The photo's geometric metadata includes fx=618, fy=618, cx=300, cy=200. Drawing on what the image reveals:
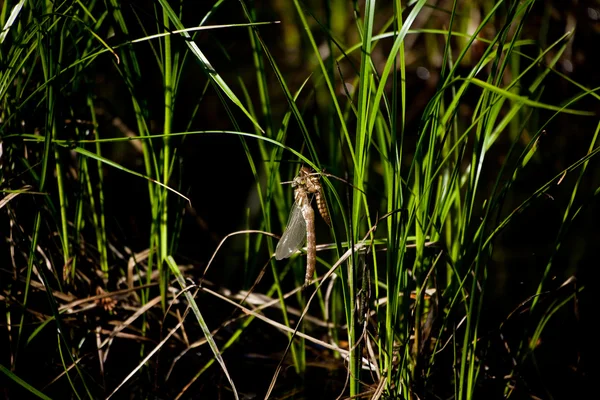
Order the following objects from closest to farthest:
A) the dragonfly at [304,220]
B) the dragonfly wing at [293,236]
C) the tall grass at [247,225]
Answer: the tall grass at [247,225], the dragonfly at [304,220], the dragonfly wing at [293,236]

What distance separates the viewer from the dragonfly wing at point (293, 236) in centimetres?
171

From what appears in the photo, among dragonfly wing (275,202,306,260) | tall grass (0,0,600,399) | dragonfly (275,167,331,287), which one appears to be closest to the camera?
tall grass (0,0,600,399)

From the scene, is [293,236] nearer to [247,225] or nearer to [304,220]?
[304,220]

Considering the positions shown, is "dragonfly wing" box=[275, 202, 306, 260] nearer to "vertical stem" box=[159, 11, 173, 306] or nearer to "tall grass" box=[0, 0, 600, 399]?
"tall grass" box=[0, 0, 600, 399]

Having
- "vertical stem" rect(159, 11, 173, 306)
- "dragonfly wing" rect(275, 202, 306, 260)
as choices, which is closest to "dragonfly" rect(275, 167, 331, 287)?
"dragonfly wing" rect(275, 202, 306, 260)

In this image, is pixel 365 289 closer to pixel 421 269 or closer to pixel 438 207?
pixel 421 269

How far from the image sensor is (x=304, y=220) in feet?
5.85

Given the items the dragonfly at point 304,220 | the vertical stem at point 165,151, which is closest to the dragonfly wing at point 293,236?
the dragonfly at point 304,220

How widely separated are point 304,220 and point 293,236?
0.07 meters

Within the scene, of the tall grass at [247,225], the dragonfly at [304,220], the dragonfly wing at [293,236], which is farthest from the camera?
the dragonfly wing at [293,236]

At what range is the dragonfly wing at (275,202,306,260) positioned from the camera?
1.71 meters

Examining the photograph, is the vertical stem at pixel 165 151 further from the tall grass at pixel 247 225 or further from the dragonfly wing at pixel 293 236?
the dragonfly wing at pixel 293 236

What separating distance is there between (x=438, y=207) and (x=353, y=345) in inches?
17.3

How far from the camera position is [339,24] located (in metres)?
4.60
